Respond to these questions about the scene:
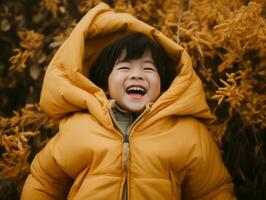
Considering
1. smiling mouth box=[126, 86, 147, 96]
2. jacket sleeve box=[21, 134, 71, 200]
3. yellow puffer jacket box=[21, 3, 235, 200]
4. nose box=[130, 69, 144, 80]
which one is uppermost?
nose box=[130, 69, 144, 80]

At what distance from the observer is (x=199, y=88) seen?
211cm

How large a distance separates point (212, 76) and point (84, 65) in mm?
651

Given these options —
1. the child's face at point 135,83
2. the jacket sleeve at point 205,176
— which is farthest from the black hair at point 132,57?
the jacket sleeve at point 205,176

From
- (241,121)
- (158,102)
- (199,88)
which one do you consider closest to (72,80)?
(158,102)

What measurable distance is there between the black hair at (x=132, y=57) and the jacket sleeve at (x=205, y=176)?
32 centimetres

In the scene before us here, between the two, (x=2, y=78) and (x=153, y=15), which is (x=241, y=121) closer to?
(x=153, y=15)

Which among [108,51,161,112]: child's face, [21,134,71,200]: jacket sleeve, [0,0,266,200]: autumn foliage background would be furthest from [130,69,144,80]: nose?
[21,134,71,200]: jacket sleeve

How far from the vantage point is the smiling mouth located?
2062 mm

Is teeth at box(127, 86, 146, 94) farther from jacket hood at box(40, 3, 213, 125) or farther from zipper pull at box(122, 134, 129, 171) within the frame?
zipper pull at box(122, 134, 129, 171)

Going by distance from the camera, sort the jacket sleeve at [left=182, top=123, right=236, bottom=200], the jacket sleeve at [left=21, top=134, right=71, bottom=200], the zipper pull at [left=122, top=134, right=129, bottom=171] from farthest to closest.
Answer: the jacket sleeve at [left=21, top=134, right=71, bottom=200] → the jacket sleeve at [left=182, top=123, right=236, bottom=200] → the zipper pull at [left=122, top=134, right=129, bottom=171]

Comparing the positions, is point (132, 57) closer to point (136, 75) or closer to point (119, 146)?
point (136, 75)

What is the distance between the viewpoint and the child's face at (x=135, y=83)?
6.75ft

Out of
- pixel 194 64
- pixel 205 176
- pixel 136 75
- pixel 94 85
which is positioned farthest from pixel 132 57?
pixel 205 176

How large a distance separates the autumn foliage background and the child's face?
24 centimetres
